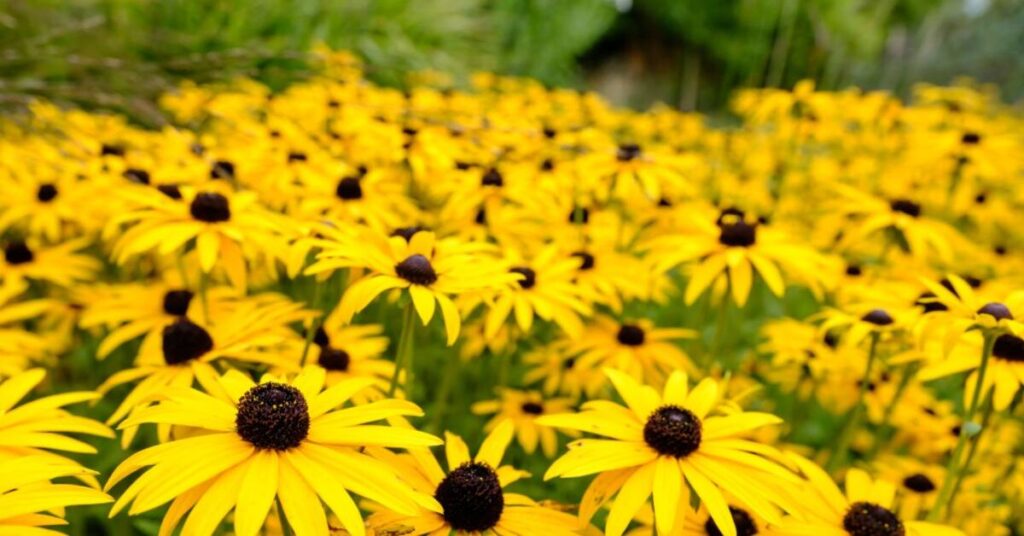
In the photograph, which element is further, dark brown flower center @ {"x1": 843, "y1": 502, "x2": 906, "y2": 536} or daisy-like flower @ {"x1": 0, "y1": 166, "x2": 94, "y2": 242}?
daisy-like flower @ {"x1": 0, "y1": 166, "x2": 94, "y2": 242}

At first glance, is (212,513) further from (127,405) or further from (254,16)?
(254,16)

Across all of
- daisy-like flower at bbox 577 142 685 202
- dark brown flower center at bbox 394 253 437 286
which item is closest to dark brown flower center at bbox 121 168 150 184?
dark brown flower center at bbox 394 253 437 286

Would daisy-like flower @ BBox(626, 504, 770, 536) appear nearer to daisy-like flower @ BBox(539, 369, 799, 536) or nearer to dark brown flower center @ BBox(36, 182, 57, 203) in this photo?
daisy-like flower @ BBox(539, 369, 799, 536)

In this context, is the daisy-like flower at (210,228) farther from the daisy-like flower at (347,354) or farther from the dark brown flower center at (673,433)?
the dark brown flower center at (673,433)

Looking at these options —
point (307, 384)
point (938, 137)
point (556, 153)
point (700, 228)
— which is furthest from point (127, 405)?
point (938, 137)

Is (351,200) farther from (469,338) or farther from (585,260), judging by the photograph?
(585,260)

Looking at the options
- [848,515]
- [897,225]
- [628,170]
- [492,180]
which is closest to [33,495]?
[848,515]
